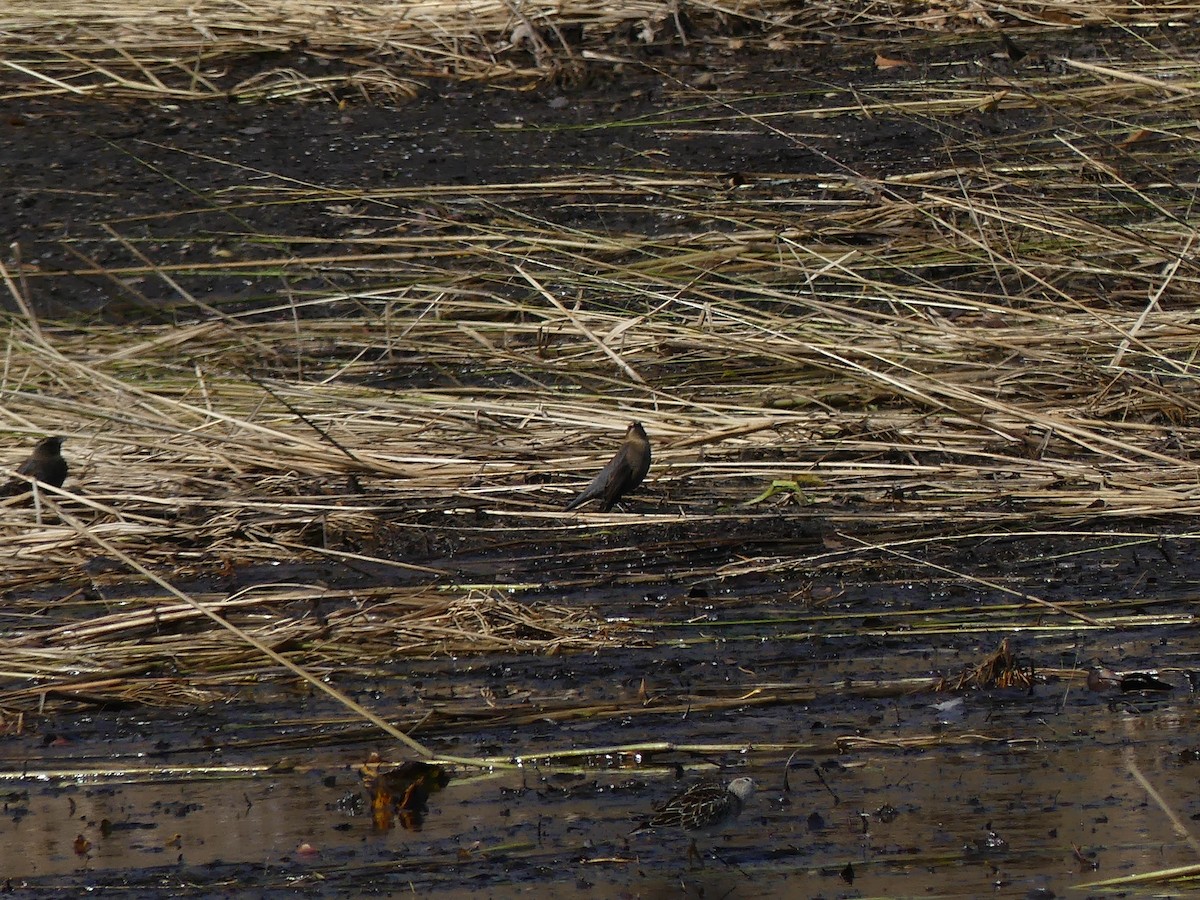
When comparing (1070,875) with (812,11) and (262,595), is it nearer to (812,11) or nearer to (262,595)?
(262,595)

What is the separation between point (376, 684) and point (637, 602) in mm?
709

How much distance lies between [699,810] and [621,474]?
154cm

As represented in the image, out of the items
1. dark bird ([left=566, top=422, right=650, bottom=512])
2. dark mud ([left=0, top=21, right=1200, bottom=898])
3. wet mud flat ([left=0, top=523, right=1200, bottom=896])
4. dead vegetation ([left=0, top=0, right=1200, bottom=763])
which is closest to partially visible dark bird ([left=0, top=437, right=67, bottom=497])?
dead vegetation ([left=0, top=0, right=1200, bottom=763])

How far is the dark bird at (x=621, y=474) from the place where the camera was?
449 cm

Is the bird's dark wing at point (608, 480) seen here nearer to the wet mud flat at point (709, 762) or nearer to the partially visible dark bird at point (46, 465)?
the wet mud flat at point (709, 762)

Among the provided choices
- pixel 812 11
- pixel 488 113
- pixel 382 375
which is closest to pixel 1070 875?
pixel 382 375

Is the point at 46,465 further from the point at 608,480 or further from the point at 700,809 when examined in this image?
the point at 700,809

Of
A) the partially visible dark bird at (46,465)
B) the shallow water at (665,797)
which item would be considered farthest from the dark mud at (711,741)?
the partially visible dark bird at (46,465)

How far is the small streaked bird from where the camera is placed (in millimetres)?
3070

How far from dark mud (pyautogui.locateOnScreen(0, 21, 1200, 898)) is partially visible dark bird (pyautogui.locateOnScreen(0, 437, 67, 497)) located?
0.34 m

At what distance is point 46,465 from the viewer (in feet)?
14.9

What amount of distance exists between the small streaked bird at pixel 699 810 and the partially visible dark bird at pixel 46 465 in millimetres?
2160

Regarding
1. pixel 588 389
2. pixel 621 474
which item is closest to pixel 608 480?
pixel 621 474

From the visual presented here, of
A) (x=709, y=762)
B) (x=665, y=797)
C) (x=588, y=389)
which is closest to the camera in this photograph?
(x=665, y=797)
